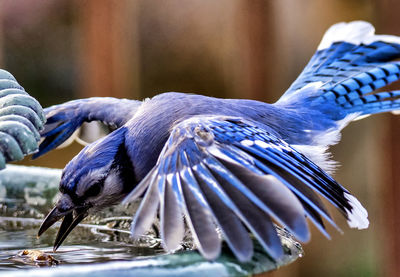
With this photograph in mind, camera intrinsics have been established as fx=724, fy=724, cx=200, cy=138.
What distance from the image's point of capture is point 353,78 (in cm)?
223

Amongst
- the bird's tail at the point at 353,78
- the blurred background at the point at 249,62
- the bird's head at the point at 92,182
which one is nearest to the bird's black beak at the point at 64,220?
the bird's head at the point at 92,182

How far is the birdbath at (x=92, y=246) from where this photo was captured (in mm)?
949

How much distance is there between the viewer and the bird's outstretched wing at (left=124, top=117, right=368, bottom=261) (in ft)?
3.66

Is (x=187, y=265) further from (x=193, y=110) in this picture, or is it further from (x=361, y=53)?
(x=361, y=53)

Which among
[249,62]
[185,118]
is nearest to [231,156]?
[185,118]

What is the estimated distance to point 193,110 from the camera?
5.74 ft

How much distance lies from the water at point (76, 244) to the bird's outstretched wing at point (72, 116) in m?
0.42

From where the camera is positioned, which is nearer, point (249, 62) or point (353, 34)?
point (353, 34)

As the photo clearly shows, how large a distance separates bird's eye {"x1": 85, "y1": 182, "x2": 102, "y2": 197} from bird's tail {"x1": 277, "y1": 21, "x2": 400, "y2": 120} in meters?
0.78

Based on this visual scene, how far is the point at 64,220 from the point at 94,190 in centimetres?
10

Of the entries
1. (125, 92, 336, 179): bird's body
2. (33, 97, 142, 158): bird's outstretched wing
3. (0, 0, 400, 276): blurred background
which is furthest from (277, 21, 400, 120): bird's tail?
(33, 97, 142, 158): bird's outstretched wing

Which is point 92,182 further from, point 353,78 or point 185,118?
point 353,78

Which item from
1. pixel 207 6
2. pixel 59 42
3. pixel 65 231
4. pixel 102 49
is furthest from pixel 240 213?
pixel 59 42

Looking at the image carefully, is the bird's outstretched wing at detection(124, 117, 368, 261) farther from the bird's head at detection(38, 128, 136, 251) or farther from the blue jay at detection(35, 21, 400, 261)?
the bird's head at detection(38, 128, 136, 251)
